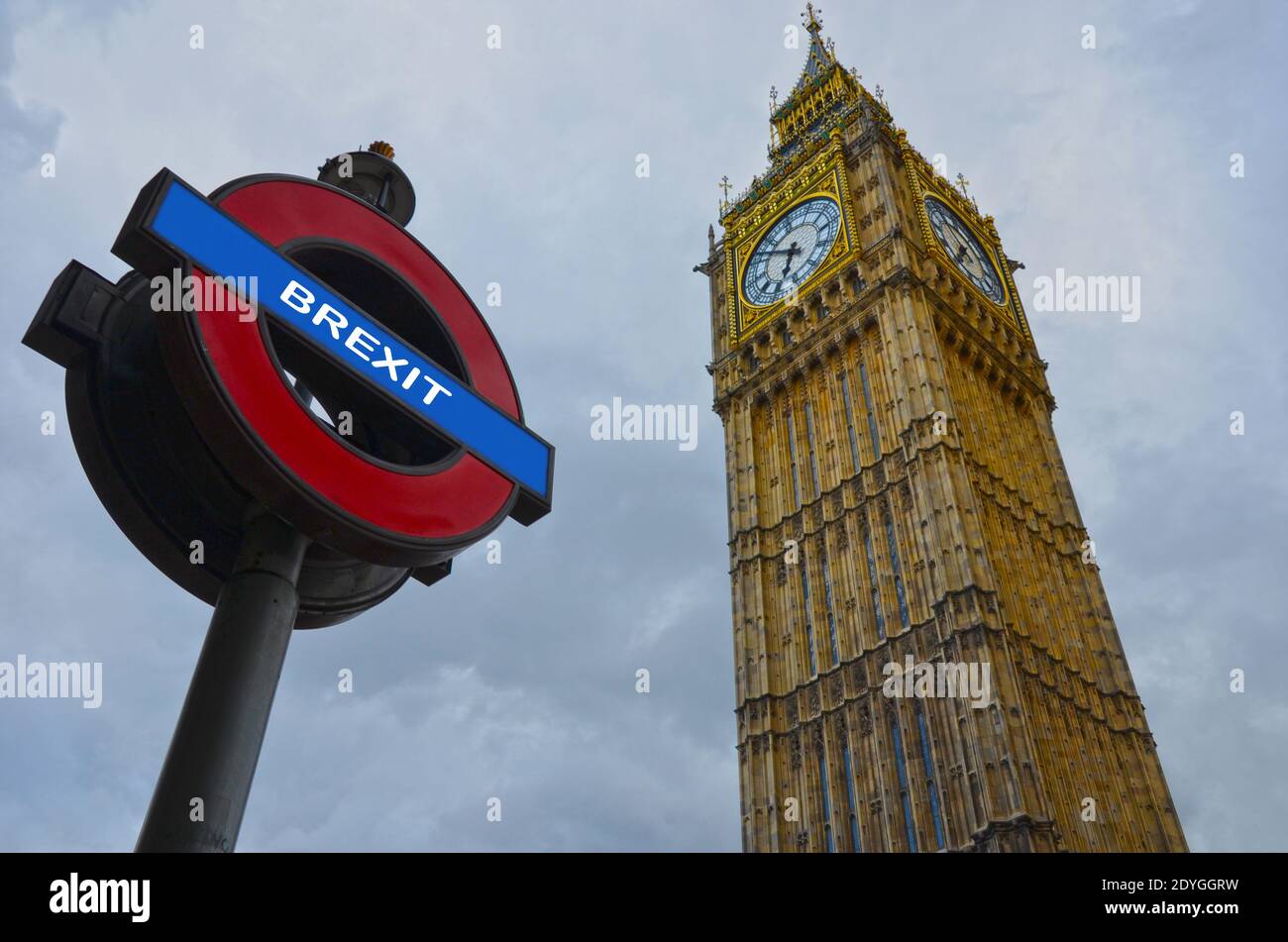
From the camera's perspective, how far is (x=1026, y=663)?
122 feet

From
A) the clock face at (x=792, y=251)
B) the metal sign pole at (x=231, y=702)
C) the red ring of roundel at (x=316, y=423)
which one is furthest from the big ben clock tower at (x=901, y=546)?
the metal sign pole at (x=231, y=702)

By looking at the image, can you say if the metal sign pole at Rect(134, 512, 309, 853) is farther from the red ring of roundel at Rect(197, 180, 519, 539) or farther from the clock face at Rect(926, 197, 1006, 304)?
the clock face at Rect(926, 197, 1006, 304)

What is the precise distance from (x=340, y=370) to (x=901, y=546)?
33.2 meters

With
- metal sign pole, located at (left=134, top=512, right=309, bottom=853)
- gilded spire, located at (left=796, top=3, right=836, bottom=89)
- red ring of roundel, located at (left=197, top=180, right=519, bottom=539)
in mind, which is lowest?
metal sign pole, located at (left=134, top=512, right=309, bottom=853)

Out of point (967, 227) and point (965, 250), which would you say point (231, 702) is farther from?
point (967, 227)

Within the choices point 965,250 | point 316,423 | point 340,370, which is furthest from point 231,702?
point 965,250

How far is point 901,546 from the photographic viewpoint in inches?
1591

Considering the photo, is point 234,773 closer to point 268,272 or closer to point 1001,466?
point 268,272

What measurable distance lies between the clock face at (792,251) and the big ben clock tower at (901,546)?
124mm

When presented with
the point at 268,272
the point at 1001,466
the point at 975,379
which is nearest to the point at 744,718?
the point at 1001,466

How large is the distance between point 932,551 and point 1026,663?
4.75 m

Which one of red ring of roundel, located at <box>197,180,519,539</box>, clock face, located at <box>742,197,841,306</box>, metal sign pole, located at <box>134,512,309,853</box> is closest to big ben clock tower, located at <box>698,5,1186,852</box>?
clock face, located at <box>742,197,841,306</box>

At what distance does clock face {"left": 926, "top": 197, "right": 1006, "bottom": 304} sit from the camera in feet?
177

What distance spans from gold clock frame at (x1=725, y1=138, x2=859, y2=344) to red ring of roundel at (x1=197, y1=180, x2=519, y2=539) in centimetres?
4161
